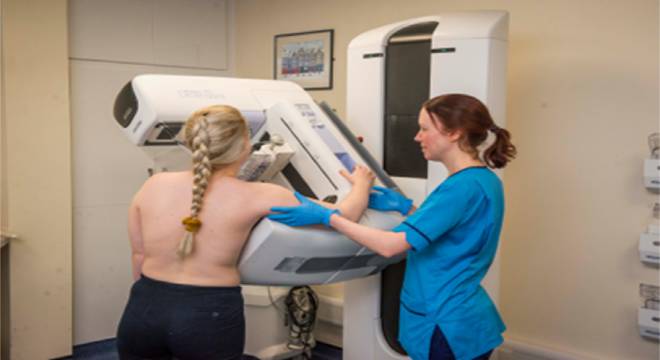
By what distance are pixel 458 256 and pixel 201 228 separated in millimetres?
720

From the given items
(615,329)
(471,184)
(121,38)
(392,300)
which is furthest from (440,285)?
(121,38)

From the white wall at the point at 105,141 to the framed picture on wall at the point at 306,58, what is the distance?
64 cm

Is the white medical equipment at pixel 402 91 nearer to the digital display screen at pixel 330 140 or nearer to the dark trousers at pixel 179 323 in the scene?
the digital display screen at pixel 330 140

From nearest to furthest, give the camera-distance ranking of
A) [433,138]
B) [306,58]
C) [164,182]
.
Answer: [164,182], [433,138], [306,58]

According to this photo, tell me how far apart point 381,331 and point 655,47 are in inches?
62.8

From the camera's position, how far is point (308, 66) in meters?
3.79

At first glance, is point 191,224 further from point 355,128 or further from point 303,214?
point 355,128

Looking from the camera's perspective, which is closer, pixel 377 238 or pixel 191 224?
pixel 191 224

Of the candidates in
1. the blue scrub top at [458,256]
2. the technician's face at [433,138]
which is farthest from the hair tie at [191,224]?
the technician's face at [433,138]

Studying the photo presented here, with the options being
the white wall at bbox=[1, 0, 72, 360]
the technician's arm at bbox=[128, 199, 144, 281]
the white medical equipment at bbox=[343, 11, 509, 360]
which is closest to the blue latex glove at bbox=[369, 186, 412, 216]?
the white medical equipment at bbox=[343, 11, 509, 360]

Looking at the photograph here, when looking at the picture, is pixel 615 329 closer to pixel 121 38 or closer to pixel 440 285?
pixel 440 285

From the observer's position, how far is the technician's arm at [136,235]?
180 cm

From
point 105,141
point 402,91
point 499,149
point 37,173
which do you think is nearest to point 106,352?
point 37,173

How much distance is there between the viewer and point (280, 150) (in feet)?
7.09
